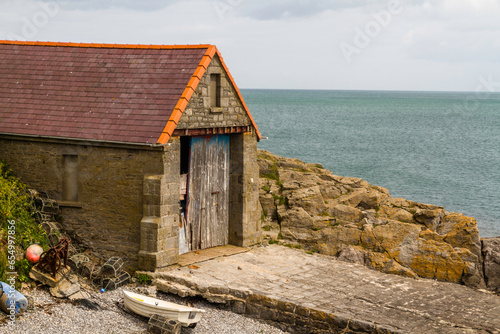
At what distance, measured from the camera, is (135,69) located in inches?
681

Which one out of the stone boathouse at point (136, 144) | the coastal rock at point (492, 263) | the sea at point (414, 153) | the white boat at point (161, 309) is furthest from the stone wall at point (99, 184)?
the sea at point (414, 153)

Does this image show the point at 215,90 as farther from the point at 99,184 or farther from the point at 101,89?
the point at 99,184

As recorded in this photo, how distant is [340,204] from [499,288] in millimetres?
5200

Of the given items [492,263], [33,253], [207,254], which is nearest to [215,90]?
[207,254]

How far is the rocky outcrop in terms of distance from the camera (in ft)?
56.5

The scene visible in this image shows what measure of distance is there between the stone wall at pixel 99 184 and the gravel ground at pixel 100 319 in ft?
5.61

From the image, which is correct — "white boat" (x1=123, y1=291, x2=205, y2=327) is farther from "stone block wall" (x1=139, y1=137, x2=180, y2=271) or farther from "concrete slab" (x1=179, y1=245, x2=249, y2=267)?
"concrete slab" (x1=179, y1=245, x2=249, y2=267)

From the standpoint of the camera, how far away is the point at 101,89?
17172 millimetres

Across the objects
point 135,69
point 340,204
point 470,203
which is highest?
point 135,69

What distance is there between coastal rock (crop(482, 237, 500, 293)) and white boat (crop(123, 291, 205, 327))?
762 centimetres

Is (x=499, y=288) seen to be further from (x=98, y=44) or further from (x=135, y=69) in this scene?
(x=98, y=44)

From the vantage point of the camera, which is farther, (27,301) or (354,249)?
(354,249)

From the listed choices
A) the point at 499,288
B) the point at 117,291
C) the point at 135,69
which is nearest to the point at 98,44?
the point at 135,69

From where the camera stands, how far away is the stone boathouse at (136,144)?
15.8 m
